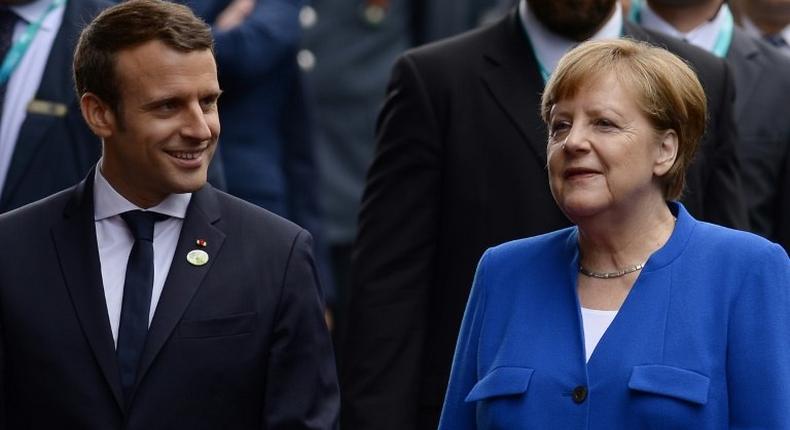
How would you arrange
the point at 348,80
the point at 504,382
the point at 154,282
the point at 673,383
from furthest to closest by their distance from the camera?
the point at 348,80, the point at 154,282, the point at 504,382, the point at 673,383

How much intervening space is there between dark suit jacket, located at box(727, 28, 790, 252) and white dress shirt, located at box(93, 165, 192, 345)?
253cm

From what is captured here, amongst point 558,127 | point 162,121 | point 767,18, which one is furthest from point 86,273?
point 767,18

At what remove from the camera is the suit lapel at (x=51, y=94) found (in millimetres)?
6871

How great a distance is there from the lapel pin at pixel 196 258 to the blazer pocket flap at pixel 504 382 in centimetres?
70

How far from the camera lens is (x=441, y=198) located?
665 centimetres

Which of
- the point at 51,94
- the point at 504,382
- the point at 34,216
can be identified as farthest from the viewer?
the point at 51,94

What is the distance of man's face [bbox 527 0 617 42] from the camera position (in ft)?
21.8

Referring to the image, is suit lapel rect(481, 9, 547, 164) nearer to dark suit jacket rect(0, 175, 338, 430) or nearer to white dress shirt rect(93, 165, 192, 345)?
dark suit jacket rect(0, 175, 338, 430)

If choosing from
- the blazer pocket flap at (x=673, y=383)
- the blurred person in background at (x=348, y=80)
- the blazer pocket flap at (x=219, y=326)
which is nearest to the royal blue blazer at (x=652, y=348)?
the blazer pocket flap at (x=673, y=383)

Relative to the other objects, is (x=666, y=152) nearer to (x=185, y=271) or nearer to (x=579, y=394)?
(x=579, y=394)

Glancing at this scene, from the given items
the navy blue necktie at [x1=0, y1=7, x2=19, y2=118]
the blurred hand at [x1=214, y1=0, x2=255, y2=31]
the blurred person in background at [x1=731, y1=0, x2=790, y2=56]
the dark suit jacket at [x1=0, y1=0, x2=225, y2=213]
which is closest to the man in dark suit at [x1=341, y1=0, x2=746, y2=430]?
the dark suit jacket at [x1=0, y1=0, x2=225, y2=213]

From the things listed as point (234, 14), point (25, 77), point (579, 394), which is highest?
point (234, 14)

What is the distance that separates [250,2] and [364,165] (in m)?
1.66

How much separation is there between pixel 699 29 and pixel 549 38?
129 cm
